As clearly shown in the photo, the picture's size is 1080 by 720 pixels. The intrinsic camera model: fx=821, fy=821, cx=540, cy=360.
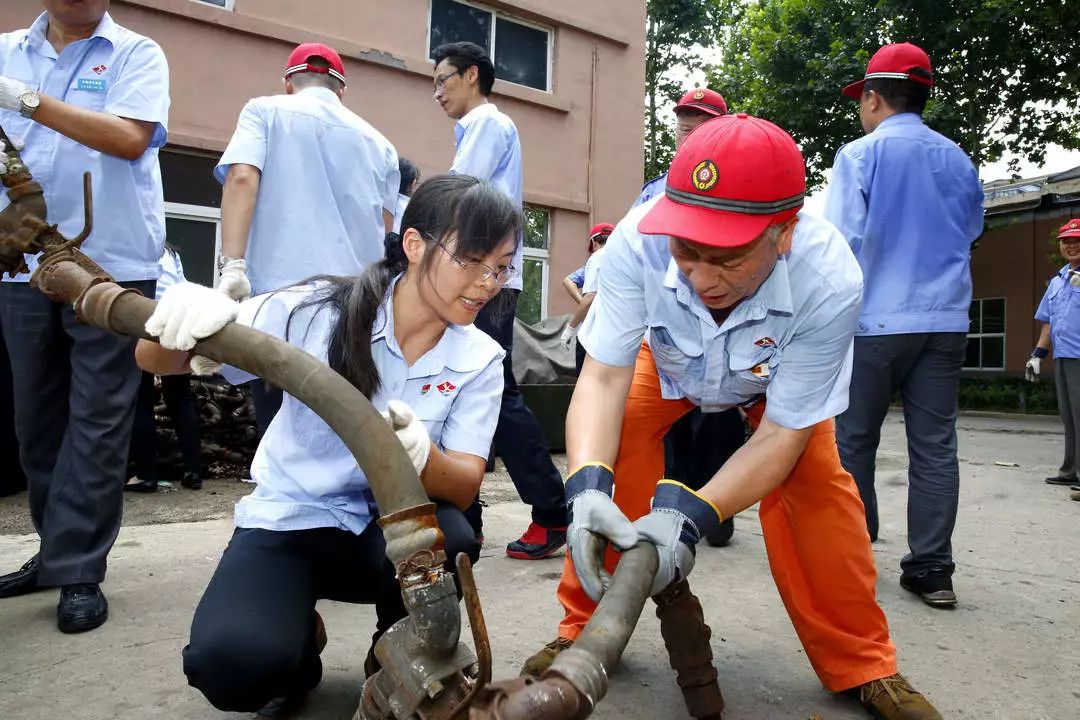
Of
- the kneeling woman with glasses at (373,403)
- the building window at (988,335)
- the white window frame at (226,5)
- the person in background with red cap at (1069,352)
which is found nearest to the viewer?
the kneeling woman with glasses at (373,403)

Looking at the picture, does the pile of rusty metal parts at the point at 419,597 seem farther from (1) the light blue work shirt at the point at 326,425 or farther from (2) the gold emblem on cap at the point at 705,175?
(2) the gold emblem on cap at the point at 705,175

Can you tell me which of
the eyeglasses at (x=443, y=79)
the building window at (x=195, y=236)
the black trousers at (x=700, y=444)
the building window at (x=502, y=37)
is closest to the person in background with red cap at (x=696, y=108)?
the eyeglasses at (x=443, y=79)

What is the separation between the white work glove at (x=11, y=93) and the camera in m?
2.23

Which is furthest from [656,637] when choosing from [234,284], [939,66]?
[939,66]

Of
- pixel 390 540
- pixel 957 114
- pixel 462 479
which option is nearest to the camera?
pixel 390 540

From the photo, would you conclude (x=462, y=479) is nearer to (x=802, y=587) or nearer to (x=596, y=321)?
(x=596, y=321)

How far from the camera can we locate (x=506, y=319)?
3.34m

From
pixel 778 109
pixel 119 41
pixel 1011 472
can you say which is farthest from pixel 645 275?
pixel 778 109

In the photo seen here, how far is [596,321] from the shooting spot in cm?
205

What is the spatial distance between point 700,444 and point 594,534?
1723 mm

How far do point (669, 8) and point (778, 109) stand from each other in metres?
5.96

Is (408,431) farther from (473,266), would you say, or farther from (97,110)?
(97,110)

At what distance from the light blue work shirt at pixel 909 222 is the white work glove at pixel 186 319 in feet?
7.83

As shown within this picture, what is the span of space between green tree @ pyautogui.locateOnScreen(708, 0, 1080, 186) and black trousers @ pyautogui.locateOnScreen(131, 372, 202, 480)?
12.0 meters
